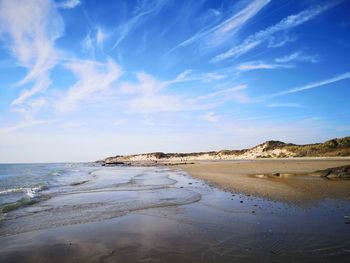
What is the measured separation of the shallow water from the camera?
20.6 ft

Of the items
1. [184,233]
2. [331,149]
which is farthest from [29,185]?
[331,149]

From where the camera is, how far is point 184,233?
8.16 m

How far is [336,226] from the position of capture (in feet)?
25.6

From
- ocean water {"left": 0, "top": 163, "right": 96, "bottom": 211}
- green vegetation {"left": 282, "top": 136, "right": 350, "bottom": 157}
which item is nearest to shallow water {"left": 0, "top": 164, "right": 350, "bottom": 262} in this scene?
ocean water {"left": 0, "top": 163, "right": 96, "bottom": 211}

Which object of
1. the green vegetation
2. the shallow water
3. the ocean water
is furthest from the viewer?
the green vegetation

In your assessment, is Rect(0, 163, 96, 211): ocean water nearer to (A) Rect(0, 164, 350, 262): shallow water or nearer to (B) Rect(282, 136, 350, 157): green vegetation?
(A) Rect(0, 164, 350, 262): shallow water

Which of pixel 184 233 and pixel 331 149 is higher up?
pixel 331 149

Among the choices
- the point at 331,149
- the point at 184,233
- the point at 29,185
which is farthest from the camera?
the point at 331,149

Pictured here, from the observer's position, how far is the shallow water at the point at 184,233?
628 centimetres

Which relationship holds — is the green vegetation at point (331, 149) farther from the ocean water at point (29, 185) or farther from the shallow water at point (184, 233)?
the shallow water at point (184, 233)

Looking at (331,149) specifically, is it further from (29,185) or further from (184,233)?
(184,233)

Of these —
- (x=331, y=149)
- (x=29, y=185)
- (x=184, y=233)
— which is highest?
(x=331, y=149)

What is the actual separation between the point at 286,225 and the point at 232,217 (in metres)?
1.97

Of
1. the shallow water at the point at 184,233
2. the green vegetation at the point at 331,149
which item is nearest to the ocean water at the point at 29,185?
the shallow water at the point at 184,233
